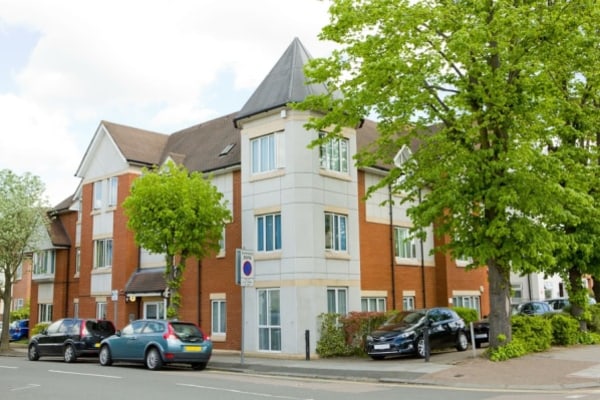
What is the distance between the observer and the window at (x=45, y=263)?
34.1 meters

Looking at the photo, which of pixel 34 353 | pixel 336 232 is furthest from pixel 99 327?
pixel 336 232

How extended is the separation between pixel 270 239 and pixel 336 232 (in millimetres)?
2475

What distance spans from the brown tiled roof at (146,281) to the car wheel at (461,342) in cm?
1194

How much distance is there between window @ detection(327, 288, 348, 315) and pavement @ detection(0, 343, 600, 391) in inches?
86.9

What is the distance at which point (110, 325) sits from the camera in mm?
22297

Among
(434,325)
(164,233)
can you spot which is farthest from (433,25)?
(164,233)

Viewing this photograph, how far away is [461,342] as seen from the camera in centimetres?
2047

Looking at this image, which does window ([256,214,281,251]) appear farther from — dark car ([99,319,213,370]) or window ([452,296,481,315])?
window ([452,296,481,315])

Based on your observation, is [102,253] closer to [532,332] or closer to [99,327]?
[99,327]

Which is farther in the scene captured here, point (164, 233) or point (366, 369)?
point (164, 233)

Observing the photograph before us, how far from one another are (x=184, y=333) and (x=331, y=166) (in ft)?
28.3

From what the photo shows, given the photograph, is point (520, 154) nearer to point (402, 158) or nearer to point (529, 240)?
point (529, 240)

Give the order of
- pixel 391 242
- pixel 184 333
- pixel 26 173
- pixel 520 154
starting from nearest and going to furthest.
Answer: pixel 520 154
pixel 184 333
pixel 391 242
pixel 26 173

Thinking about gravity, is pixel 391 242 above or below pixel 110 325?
above
